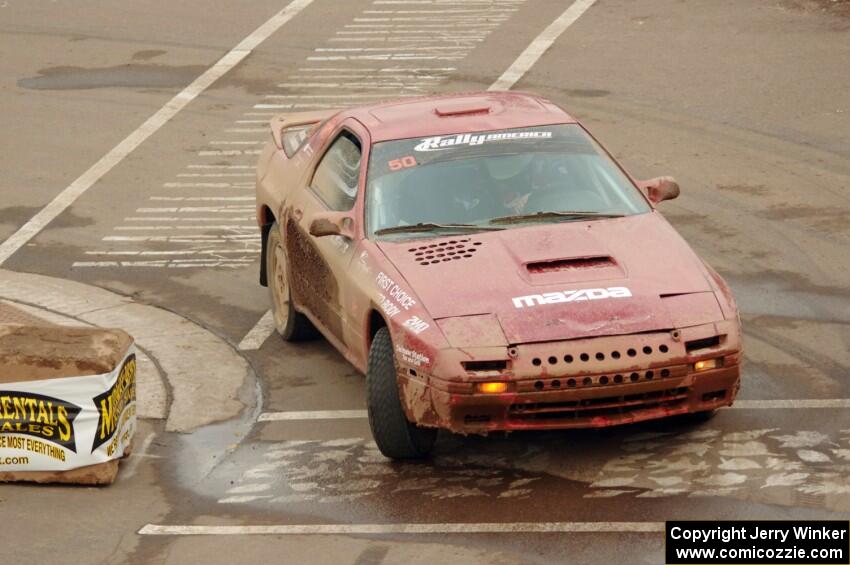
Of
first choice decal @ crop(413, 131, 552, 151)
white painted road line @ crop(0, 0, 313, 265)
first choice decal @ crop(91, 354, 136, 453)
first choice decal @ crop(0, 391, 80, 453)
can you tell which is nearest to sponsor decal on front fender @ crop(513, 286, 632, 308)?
first choice decal @ crop(413, 131, 552, 151)

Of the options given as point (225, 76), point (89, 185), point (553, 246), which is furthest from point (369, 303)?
point (225, 76)

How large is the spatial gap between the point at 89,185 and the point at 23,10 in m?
9.86

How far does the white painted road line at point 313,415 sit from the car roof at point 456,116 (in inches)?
67.6

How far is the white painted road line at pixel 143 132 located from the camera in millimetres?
14938

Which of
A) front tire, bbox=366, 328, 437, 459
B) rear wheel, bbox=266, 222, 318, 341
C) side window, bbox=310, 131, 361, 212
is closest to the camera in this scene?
front tire, bbox=366, 328, 437, 459

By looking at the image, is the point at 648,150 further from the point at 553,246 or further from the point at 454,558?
the point at 454,558

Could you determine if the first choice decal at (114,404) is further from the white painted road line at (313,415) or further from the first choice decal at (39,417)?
the white painted road line at (313,415)

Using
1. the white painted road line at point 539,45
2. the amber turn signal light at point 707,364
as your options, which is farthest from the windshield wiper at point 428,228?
the white painted road line at point 539,45

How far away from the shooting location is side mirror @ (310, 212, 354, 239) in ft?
31.9

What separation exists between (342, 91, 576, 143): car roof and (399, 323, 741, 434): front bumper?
2441 millimetres

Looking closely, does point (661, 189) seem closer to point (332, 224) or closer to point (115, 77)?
point (332, 224)

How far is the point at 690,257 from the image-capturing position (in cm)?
920

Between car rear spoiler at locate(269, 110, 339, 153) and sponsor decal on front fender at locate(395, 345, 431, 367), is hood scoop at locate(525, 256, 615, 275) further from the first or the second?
car rear spoiler at locate(269, 110, 339, 153)

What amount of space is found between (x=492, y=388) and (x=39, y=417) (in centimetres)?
245
